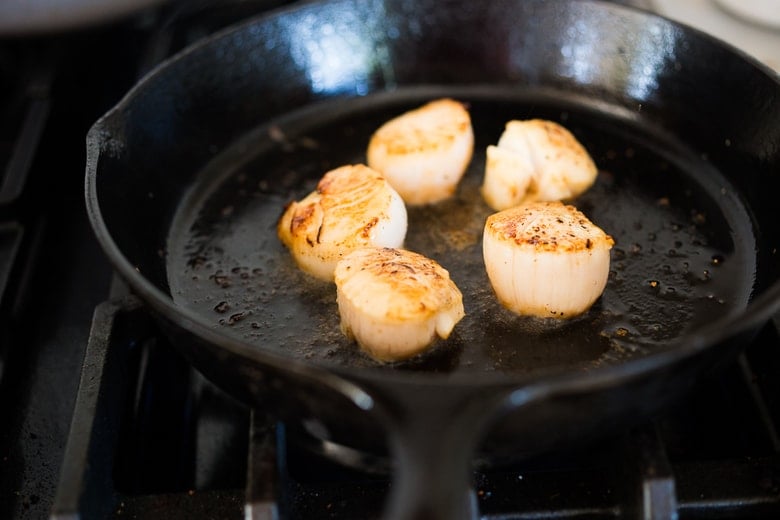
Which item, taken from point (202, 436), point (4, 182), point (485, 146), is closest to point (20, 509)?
point (202, 436)

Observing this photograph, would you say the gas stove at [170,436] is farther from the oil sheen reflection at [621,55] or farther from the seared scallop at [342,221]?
the oil sheen reflection at [621,55]

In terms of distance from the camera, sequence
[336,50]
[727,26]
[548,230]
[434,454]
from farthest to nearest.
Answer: [727,26] < [336,50] < [548,230] < [434,454]

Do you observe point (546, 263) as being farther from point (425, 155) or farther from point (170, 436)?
point (170, 436)

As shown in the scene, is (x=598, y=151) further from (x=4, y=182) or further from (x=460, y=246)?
(x=4, y=182)

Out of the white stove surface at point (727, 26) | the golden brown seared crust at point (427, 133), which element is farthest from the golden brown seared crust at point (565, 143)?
the white stove surface at point (727, 26)

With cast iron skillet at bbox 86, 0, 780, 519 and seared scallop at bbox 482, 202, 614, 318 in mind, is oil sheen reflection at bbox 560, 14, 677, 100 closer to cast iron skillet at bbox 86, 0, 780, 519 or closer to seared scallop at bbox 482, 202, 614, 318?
cast iron skillet at bbox 86, 0, 780, 519

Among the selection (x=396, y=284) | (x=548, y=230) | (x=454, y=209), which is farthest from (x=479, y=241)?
(x=396, y=284)
